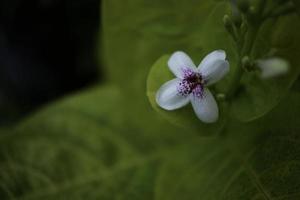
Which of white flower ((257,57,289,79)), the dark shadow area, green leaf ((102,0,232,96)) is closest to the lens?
white flower ((257,57,289,79))

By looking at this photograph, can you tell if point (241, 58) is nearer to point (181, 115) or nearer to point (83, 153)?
point (181, 115)

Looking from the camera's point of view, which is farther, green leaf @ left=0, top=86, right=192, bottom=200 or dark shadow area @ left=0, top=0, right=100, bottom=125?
dark shadow area @ left=0, top=0, right=100, bottom=125

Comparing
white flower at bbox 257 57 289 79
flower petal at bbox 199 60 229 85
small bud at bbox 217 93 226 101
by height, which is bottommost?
white flower at bbox 257 57 289 79

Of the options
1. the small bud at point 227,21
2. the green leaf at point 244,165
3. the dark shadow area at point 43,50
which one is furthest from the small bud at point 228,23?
the dark shadow area at point 43,50

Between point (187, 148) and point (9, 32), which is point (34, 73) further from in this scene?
point (187, 148)

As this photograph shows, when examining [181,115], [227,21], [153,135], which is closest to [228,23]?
[227,21]

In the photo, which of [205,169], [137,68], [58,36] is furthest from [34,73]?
[205,169]

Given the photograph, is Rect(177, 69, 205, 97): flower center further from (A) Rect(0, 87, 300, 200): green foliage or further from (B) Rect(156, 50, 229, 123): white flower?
(A) Rect(0, 87, 300, 200): green foliage

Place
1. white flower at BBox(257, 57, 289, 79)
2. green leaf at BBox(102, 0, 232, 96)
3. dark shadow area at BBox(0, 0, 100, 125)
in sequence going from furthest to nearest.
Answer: dark shadow area at BBox(0, 0, 100, 125), green leaf at BBox(102, 0, 232, 96), white flower at BBox(257, 57, 289, 79)

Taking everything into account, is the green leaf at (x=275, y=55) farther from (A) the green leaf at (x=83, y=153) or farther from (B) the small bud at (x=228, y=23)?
(A) the green leaf at (x=83, y=153)

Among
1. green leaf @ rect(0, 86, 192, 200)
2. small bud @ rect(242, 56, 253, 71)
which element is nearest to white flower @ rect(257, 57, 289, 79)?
small bud @ rect(242, 56, 253, 71)
